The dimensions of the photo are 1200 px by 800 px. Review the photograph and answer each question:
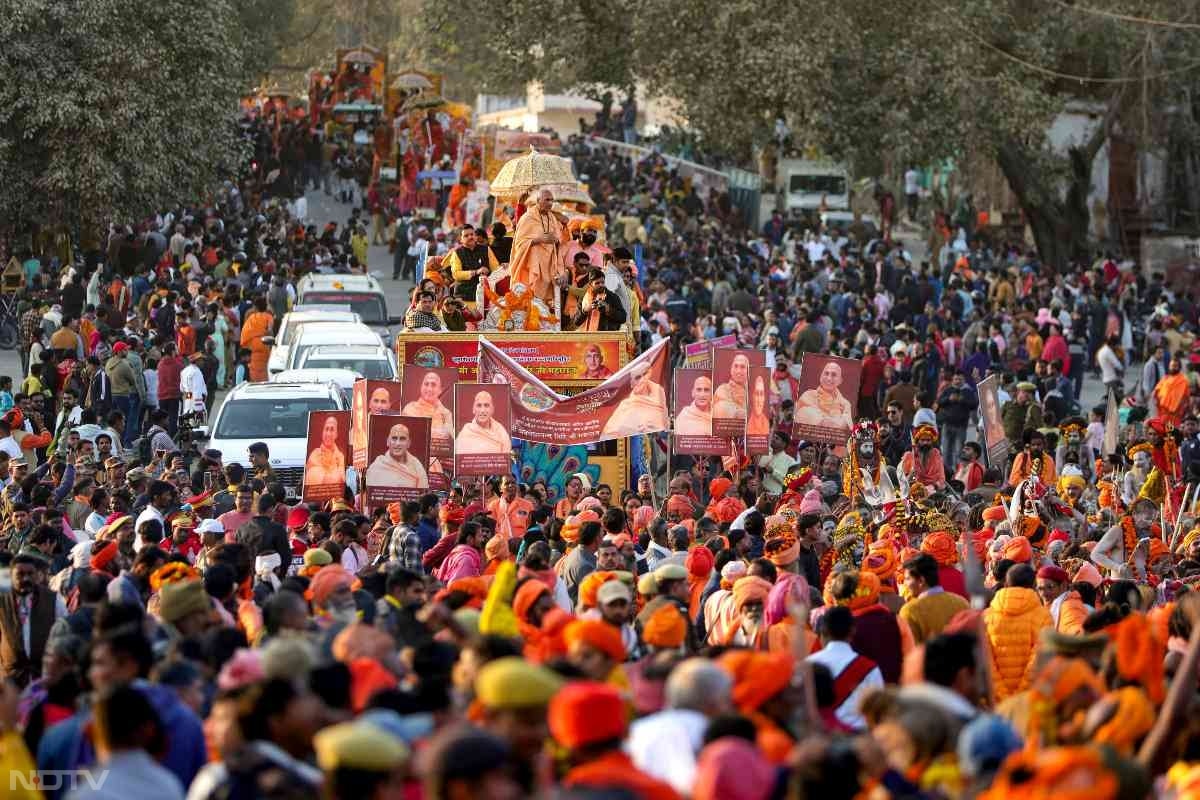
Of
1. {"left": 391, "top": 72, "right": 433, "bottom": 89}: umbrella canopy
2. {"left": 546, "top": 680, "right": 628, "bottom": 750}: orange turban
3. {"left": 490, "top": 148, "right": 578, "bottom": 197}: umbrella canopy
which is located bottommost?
{"left": 546, "top": 680, "right": 628, "bottom": 750}: orange turban

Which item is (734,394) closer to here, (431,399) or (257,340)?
(431,399)

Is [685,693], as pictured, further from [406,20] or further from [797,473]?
[406,20]

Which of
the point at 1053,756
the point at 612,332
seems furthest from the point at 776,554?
the point at 612,332

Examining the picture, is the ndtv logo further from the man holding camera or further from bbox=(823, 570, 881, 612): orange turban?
the man holding camera

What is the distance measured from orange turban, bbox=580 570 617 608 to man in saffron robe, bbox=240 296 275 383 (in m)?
17.4

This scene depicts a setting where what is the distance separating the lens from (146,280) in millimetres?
31078

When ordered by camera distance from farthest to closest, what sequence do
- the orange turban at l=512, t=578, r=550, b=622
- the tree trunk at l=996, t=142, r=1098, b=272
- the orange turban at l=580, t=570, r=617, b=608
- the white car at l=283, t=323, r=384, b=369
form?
the tree trunk at l=996, t=142, r=1098, b=272 < the white car at l=283, t=323, r=384, b=369 < the orange turban at l=580, t=570, r=617, b=608 < the orange turban at l=512, t=578, r=550, b=622

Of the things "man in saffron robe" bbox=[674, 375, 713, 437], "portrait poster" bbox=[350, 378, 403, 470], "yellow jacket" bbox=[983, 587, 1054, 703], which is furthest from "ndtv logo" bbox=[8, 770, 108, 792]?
"man in saffron robe" bbox=[674, 375, 713, 437]

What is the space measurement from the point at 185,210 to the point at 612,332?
20.8 meters

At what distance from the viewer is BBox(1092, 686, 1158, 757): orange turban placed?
24.8 feet

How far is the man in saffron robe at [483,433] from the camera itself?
16.6 meters

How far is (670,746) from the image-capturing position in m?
7.03

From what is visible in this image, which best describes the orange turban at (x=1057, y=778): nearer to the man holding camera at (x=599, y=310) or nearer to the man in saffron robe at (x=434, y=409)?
the man in saffron robe at (x=434, y=409)

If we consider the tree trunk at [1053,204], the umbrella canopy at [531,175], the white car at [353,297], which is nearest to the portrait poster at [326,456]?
the umbrella canopy at [531,175]
